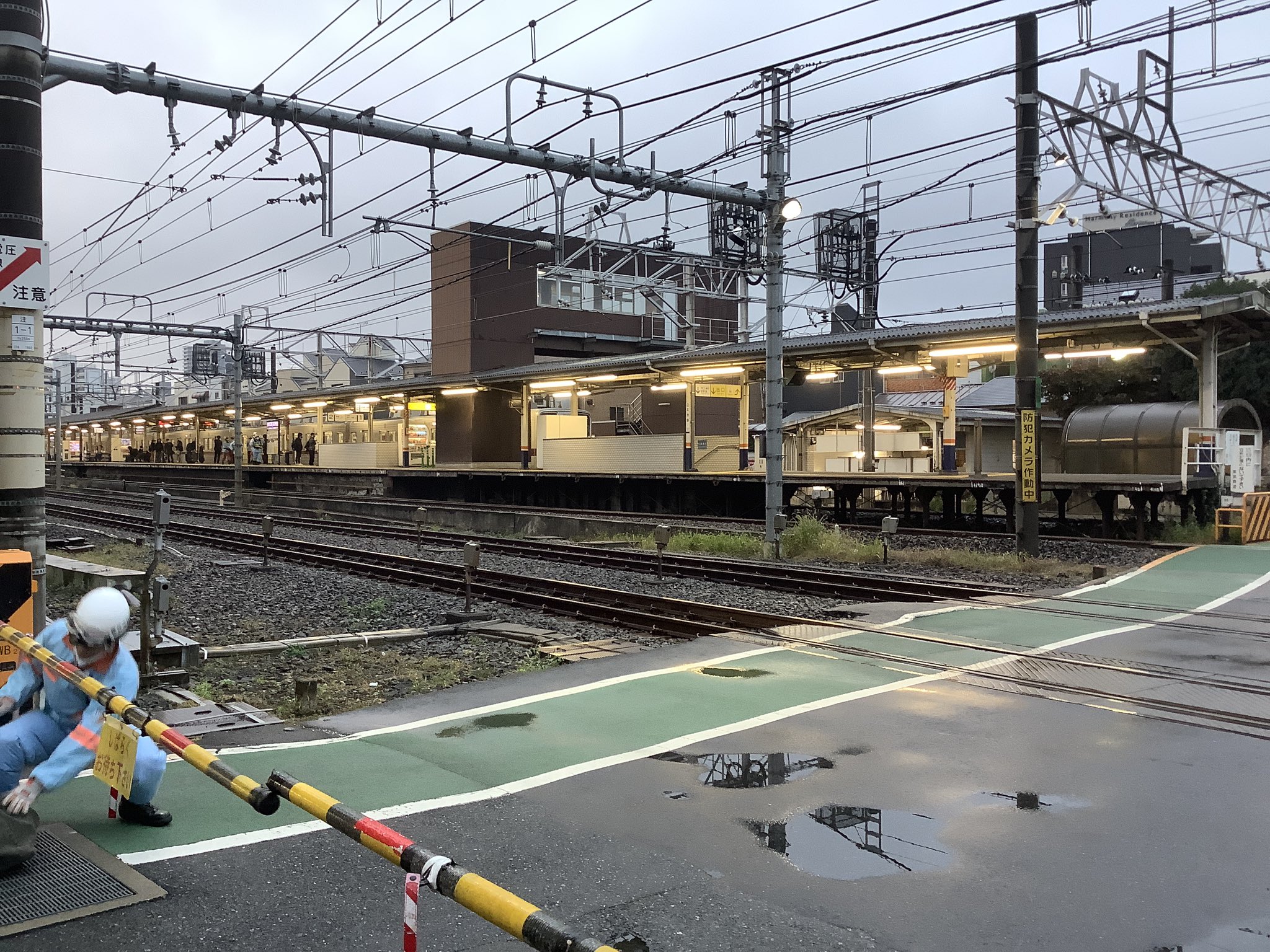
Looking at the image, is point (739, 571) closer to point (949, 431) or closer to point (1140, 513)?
point (1140, 513)

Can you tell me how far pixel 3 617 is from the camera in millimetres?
6031

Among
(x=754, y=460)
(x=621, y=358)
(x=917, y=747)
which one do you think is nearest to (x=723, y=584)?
(x=917, y=747)

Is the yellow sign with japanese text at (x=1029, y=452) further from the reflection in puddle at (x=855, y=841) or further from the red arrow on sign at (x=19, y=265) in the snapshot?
the red arrow on sign at (x=19, y=265)

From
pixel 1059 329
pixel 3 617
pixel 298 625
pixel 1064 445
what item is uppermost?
pixel 1059 329

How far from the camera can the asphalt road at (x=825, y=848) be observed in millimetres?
3764

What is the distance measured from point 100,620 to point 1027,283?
15285mm

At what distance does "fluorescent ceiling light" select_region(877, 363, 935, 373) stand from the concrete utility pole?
23233 mm

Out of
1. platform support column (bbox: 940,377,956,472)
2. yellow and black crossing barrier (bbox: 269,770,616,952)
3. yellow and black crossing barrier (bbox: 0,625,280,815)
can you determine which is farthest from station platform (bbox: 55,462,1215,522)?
yellow and black crossing barrier (bbox: 269,770,616,952)

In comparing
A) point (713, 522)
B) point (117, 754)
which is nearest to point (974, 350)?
point (713, 522)

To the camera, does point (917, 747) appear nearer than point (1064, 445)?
Yes

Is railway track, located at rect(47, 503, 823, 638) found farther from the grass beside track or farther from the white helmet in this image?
the white helmet

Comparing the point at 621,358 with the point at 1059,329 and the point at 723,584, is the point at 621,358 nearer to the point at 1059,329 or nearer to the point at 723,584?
the point at 1059,329

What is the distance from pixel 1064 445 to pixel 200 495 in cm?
3538

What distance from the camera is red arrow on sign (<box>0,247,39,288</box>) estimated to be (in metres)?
6.54
